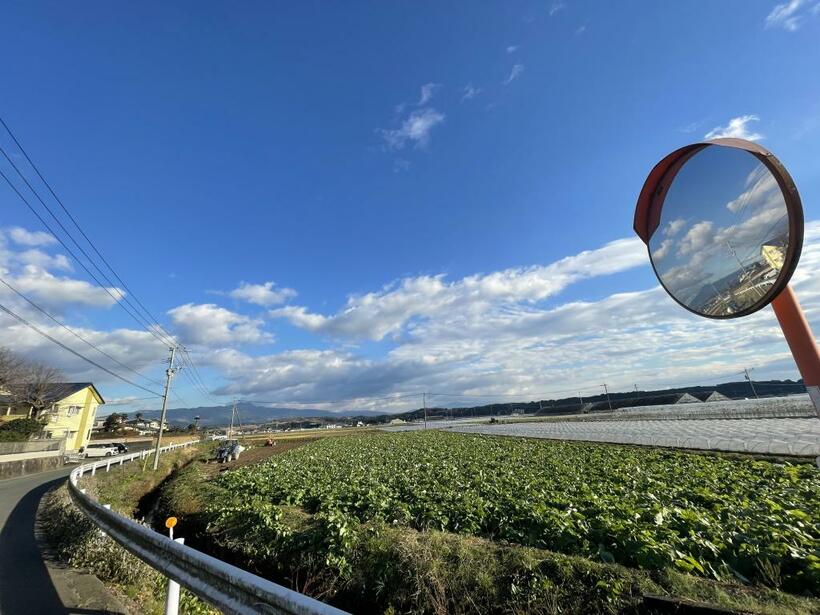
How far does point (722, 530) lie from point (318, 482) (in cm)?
1367

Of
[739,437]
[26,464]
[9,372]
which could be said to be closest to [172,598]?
[739,437]

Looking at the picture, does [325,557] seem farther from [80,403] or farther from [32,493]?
[80,403]

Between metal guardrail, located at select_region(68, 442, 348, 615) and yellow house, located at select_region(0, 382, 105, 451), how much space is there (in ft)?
213

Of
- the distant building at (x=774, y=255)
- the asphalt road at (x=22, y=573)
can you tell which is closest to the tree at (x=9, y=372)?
the asphalt road at (x=22, y=573)

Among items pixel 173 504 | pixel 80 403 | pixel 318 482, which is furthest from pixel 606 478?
pixel 80 403

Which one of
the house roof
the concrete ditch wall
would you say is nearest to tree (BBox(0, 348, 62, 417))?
the house roof

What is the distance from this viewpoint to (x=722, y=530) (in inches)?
266

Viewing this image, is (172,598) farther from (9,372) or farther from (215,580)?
(9,372)

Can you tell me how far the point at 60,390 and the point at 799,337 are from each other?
80.2 meters

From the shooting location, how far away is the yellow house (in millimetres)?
54062

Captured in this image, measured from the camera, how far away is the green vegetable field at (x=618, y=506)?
5918 mm

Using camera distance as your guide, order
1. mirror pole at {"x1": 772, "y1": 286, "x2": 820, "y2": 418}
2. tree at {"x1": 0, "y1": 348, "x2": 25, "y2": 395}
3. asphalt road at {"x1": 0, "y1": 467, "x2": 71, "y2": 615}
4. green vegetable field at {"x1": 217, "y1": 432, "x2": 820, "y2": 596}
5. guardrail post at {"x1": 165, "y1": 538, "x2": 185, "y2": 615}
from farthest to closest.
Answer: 1. tree at {"x1": 0, "y1": 348, "x2": 25, "y2": 395}
2. green vegetable field at {"x1": 217, "y1": 432, "x2": 820, "y2": 596}
3. asphalt road at {"x1": 0, "y1": 467, "x2": 71, "y2": 615}
4. guardrail post at {"x1": 165, "y1": 538, "x2": 185, "y2": 615}
5. mirror pole at {"x1": 772, "y1": 286, "x2": 820, "y2": 418}

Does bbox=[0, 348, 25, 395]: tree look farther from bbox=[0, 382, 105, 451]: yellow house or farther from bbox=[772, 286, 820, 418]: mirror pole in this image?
bbox=[772, 286, 820, 418]: mirror pole

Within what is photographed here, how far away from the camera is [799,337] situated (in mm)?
1905
